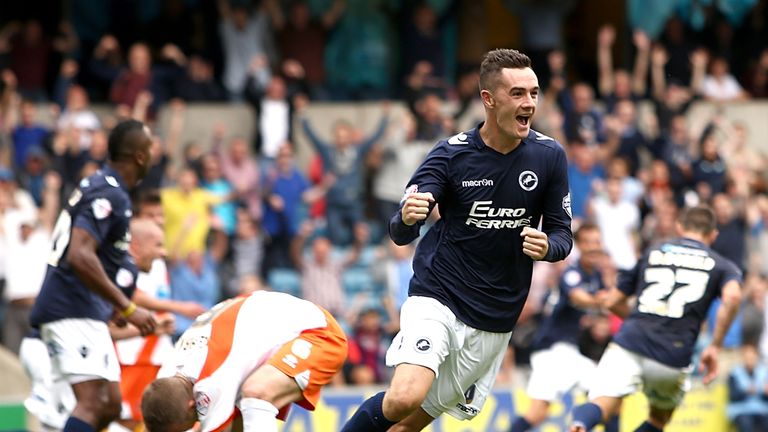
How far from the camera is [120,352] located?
10.6 meters

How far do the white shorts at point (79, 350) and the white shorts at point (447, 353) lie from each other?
6.57ft

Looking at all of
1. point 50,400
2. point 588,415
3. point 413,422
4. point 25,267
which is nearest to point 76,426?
point 50,400

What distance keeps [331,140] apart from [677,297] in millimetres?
8043

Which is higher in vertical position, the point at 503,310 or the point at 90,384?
the point at 503,310

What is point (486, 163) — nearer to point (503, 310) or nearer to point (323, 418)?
point (503, 310)

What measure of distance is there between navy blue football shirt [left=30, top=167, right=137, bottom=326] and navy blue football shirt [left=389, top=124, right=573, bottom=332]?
79.1 inches

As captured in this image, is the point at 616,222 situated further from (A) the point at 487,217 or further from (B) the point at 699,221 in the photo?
(A) the point at 487,217

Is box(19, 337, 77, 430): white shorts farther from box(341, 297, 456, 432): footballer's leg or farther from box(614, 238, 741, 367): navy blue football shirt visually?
box(614, 238, 741, 367): navy blue football shirt

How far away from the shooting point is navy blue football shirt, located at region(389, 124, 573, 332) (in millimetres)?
8172

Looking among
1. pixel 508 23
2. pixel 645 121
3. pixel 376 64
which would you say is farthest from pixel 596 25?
pixel 376 64

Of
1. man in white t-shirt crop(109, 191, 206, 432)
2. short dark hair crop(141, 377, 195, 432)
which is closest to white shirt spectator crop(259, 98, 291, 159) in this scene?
man in white t-shirt crop(109, 191, 206, 432)

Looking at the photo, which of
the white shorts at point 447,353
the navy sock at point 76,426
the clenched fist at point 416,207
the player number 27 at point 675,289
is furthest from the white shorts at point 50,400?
the player number 27 at point 675,289

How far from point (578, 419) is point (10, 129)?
7.98 m

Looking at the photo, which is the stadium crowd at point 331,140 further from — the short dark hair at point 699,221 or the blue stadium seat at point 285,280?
the short dark hair at point 699,221
